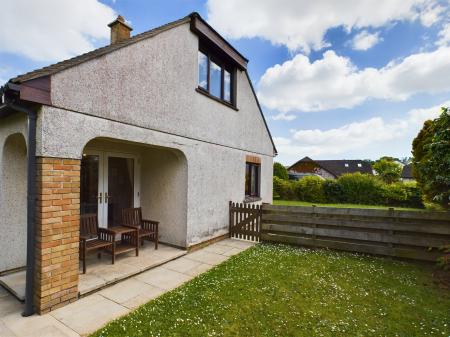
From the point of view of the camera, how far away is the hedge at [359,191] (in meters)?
20.2

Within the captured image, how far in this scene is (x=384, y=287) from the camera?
4.42m

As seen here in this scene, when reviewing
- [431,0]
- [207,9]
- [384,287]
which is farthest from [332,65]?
[384,287]

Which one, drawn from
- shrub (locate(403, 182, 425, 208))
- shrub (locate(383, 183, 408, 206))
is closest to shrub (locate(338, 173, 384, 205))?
shrub (locate(383, 183, 408, 206))

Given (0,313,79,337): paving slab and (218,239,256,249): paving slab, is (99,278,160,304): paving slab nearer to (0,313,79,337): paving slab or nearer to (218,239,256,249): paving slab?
(0,313,79,337): paving slab

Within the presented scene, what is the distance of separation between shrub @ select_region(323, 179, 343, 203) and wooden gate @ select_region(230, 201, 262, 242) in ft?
50.4

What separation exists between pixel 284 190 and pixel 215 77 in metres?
17.1

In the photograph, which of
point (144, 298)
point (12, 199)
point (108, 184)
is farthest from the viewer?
point (108, 184)

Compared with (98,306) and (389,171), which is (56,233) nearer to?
(98,306)

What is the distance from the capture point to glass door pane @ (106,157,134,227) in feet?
20.9

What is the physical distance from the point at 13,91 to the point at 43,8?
4.99 m

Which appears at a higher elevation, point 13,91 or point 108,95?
point 108,95

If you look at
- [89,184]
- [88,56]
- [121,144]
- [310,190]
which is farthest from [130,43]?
[310,190]

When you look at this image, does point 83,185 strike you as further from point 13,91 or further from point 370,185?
point 370,185

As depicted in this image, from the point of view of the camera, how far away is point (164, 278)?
4.68 metres
